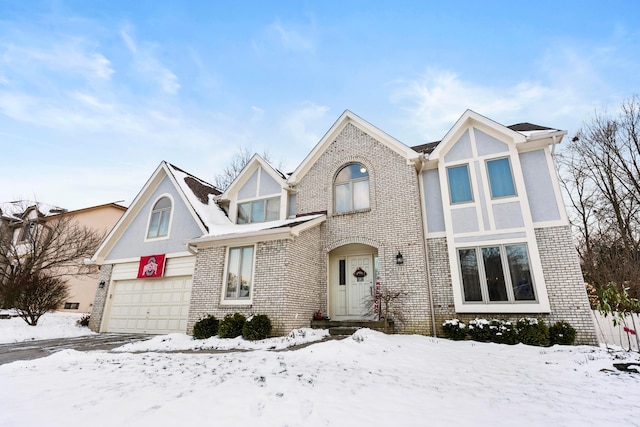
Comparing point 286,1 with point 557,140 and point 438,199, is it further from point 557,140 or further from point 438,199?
point 557,140

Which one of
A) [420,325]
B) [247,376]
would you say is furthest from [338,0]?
[247,376]

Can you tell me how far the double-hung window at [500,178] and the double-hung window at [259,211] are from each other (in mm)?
7731

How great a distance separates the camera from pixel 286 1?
12.8 meters

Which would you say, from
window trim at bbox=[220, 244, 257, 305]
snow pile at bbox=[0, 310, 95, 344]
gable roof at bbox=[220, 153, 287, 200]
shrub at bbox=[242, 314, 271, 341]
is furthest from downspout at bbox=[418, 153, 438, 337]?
snow pile at bbox=[0, 310, 95, 344]

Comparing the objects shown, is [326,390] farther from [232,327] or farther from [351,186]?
[351,186]

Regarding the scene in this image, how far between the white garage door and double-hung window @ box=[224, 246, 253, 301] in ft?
9.56

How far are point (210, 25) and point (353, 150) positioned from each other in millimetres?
8532

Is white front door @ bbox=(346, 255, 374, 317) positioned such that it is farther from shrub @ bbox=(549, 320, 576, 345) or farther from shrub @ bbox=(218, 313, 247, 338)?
shrub @ bbox=(549, 320, 576, 345)

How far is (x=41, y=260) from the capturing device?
683 inches

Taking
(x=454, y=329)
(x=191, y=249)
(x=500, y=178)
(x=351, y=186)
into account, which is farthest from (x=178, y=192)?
(x=500, y=178)

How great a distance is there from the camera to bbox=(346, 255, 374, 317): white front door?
10297 mm

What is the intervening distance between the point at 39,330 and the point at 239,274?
868cm

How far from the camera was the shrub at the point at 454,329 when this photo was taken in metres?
8.16

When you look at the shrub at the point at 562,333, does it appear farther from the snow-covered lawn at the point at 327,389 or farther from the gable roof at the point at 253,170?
the gable roof at the point at 253,170
